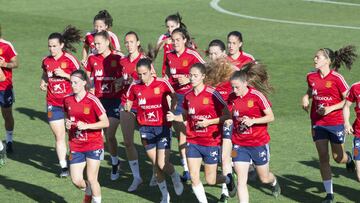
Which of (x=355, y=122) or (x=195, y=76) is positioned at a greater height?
(x=195, y=76)

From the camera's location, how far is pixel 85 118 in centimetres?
1391

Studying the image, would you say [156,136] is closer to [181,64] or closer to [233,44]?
[181,64]

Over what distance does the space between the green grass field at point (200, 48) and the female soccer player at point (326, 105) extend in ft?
2.39

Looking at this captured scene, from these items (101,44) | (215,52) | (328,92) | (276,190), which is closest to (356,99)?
(328,92)

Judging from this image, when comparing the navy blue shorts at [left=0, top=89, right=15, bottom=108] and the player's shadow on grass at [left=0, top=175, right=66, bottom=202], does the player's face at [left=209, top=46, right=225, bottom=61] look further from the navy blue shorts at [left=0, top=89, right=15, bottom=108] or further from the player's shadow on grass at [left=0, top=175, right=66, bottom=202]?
the navy blue shorts at [left=0, top=89, right=15, bottom=108]

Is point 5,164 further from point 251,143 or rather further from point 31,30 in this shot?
point 31,30

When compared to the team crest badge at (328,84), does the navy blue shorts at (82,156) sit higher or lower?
lower

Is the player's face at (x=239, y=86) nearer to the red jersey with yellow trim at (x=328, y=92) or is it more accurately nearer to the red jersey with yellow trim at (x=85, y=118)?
the red jersey with yellow trim at (x=328, y=92)

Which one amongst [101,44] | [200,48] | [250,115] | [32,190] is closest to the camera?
[250,115]

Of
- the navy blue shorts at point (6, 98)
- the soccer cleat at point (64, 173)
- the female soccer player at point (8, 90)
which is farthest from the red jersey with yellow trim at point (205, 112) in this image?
the navy blue shorts at point (6, 98)

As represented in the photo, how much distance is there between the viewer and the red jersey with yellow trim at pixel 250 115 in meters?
13.7

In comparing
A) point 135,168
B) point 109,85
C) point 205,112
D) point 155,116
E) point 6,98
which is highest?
point 109,85

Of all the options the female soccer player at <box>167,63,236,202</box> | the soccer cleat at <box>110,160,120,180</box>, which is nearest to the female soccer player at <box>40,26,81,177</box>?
the soccer cleat at <box>110,160,120,180</box>

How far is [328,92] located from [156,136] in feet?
9.27
